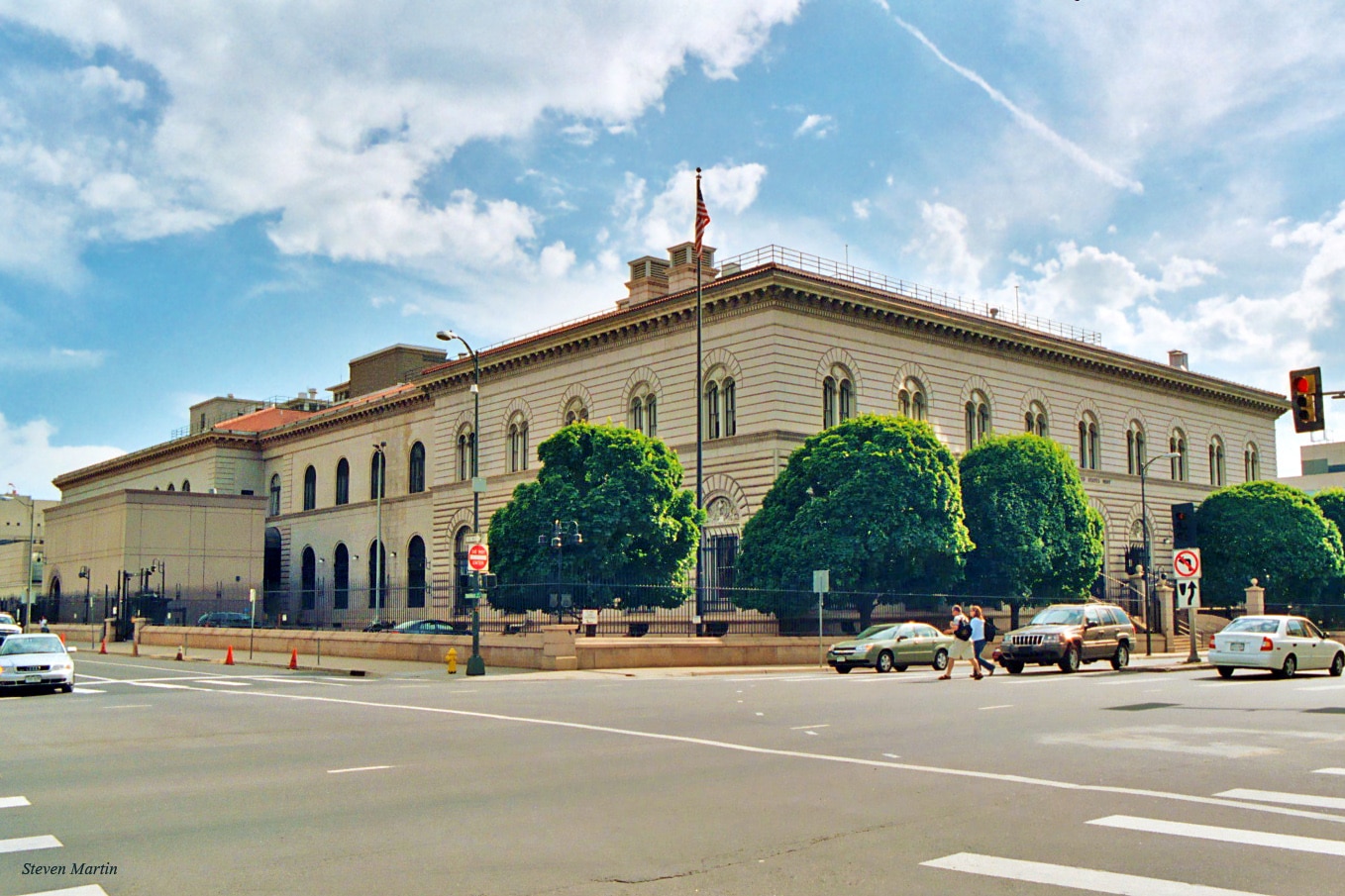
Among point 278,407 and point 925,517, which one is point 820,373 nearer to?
point 925,517

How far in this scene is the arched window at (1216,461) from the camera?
75.1 meters

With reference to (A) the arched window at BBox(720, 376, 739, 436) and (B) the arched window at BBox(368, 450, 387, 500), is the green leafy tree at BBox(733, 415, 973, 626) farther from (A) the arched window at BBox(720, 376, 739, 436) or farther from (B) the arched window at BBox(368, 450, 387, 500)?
(B) the arched window at BBox(368, 450, 387, 500)

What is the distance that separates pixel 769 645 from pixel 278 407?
71912mm

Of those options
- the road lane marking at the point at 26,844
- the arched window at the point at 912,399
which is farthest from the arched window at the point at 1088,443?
the road lane marking at the point at 26,844

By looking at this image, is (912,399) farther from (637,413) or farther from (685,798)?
(685,798)

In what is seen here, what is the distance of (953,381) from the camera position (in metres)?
57.8

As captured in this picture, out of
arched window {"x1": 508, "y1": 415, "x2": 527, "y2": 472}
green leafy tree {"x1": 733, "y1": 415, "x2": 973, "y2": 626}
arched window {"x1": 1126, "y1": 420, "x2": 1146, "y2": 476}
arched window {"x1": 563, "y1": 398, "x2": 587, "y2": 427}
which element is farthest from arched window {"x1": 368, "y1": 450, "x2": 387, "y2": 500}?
arched window {"x1": 1126, "y1": 420, "x2": 1146, "y2": 476}

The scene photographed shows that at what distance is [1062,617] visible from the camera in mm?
31828

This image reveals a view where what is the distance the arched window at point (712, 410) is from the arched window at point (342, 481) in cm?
3955

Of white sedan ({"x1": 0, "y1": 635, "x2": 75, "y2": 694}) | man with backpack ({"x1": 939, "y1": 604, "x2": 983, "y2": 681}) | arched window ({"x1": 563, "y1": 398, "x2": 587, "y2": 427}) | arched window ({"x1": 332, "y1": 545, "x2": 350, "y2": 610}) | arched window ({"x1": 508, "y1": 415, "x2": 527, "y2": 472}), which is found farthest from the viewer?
arched window ({"x1": 332, "y1": 545, "x2": 350, "y2": 610})

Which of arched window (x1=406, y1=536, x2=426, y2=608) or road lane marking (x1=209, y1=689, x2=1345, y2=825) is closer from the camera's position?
road lane marking (x1=209, y1=689, x2=1345, y2=825)

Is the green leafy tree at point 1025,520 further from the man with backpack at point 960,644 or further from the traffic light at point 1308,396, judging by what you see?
the traffic light at point 1308,396

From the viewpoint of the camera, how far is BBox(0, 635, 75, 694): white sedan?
25.8 m

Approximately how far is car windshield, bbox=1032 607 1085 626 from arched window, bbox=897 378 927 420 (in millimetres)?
23543
